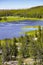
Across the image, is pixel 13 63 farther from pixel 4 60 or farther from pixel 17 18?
pixel 17 18

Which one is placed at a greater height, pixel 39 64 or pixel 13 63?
pixel 39 64

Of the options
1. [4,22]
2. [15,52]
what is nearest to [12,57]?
[15,52]

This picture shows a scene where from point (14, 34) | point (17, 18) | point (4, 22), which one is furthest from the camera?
point (17, 18)

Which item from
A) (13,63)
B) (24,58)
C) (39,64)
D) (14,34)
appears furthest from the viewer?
(14,34)

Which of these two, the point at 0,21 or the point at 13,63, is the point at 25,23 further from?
the point at 13,63

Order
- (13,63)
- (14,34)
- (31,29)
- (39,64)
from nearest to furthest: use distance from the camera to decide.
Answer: (39,64) < (13,63) < (14,34) < (31,29)

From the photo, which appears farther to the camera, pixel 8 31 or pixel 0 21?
pixel 0 21

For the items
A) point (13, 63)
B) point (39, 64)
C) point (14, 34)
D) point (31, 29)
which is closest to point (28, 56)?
point (13, 63)

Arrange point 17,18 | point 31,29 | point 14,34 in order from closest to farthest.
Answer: point 14,34 → point 31,29 → point 17,18

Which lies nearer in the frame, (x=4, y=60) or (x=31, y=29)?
(x=4, y=60)
